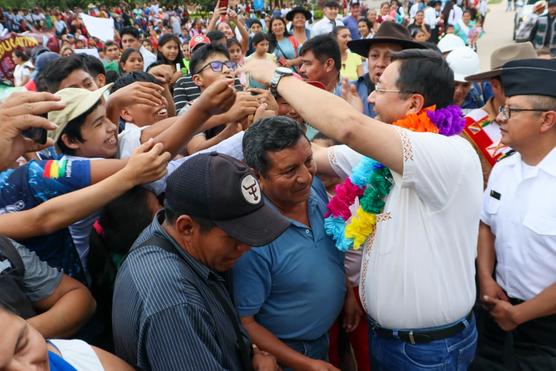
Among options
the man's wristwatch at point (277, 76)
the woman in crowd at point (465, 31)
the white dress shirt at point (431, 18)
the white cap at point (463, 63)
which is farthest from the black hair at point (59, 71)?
the white dress shirt at point (431, 18)

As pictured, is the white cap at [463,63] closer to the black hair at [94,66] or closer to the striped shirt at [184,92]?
the striped shirt at [184,92]

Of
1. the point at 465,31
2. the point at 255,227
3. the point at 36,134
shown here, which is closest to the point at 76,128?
the point at 36,134

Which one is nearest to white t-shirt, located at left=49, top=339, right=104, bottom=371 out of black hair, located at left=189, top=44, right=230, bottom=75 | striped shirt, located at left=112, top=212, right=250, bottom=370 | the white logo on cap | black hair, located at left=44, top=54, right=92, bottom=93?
striped shirt, located at left=112, top=212, right=250, bottom=370

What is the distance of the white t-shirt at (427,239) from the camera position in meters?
1.69

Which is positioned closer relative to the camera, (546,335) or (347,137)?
(347,137)

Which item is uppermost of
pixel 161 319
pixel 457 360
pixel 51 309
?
pixel 161 319

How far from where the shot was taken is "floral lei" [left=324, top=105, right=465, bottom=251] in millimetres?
1937

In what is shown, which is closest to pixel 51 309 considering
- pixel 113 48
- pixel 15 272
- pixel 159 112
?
pixel 15 272

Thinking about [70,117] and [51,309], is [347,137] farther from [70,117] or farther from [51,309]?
[70,117]

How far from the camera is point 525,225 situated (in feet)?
7.76

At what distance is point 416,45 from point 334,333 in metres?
2.70

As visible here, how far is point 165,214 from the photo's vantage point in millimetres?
A: 1659

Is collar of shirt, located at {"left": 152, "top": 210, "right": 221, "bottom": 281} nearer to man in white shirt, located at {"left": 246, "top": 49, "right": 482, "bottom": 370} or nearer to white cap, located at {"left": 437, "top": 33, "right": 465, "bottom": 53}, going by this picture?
man in white shirt, located at {"left": 246, "top": 49, "right": 482, "bottom": 370}

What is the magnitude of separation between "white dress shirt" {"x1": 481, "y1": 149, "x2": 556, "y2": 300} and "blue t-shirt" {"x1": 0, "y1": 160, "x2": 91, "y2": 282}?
2.18 m
